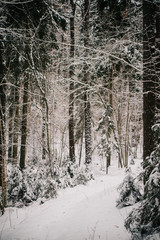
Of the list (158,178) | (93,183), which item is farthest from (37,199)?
(158,178)

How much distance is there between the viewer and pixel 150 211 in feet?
8.03

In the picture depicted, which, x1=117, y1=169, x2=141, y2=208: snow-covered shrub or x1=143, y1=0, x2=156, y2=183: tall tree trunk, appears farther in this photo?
x1=143, y1=0, x2=156, y2=183: tall tree trunk

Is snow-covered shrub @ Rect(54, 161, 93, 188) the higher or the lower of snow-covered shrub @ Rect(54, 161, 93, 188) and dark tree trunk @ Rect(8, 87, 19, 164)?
the lower

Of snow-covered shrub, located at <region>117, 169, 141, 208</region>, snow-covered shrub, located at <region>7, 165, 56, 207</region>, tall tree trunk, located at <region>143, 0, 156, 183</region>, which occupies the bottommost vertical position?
snow-covered shrub, located at <region>7, 165, 56, 207</region>

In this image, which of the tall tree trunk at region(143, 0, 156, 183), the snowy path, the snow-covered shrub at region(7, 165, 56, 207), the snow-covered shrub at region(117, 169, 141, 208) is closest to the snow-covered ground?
the snowy path

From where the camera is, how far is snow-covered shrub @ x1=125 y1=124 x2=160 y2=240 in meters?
2.36

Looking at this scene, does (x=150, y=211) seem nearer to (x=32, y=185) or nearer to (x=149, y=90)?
(x=149, y=90)

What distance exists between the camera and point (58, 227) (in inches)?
156

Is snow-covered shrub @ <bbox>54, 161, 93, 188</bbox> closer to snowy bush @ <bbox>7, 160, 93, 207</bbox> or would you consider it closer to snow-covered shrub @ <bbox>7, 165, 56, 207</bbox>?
snowy bush @ <bbox>7, 160, 93, 207</bbox>

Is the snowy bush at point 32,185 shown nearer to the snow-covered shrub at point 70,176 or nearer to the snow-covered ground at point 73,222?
the snow-covered shrub at point 70,176

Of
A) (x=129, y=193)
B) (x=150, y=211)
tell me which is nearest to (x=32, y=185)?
(x=129, y=193)

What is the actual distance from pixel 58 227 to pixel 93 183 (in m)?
4.10

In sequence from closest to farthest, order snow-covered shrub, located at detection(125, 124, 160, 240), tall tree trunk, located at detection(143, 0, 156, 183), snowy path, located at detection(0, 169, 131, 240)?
snow-covered shrub, located at detection(125, 124, 160, 240)
snowy path, located at detection(0, 169, 131, 240)
tall tree trunk, located at detection(143, 0, 156, 183)

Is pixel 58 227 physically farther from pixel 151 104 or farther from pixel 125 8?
pixel 125 8
